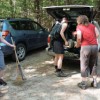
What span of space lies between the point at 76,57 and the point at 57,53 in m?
0.83

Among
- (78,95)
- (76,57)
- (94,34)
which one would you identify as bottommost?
(78,95)

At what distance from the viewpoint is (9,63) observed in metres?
9.88

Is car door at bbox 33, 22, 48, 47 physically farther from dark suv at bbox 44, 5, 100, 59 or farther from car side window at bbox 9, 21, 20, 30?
dark suv at bbox 44, 5, 100, 59

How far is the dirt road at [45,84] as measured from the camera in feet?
20.7

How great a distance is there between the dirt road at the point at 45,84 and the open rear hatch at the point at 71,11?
5.98 ft

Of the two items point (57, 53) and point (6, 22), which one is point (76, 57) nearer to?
point (57, 53)

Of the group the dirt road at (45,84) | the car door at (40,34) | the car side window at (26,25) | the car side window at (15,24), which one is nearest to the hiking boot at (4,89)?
the dirt road at (45,84)

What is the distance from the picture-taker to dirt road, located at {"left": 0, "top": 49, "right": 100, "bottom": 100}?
6305 mm

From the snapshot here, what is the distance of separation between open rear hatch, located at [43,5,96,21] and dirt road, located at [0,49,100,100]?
182cm

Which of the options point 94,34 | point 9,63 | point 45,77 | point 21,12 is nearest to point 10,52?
point 9,63

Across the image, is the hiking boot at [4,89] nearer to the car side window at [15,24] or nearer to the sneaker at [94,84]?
the sneaker at [94,84]

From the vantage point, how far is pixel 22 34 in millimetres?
10273

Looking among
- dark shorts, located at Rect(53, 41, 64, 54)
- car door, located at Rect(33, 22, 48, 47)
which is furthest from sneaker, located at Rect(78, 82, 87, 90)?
car door, located at Rect(33, 22, 48, 47)

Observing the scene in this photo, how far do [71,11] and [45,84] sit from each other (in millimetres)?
2923
